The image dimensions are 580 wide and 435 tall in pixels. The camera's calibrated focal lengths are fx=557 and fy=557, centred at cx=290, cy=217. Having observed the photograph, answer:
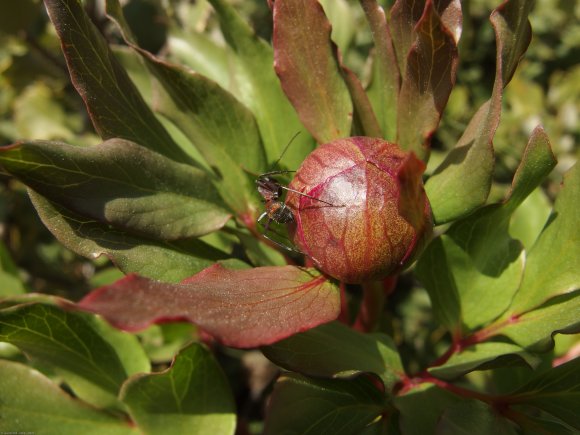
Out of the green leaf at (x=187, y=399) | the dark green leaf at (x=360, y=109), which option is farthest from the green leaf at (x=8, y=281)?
the dark green leaf at (x=360, y=109)

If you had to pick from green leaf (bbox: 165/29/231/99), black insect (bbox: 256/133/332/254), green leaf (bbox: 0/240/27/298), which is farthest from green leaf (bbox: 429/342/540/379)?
green leaf (bbox: 0/240/27/298)

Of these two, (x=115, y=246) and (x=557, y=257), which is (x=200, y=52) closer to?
(x=115, y=246)

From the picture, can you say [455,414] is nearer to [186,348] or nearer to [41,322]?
[186,348]

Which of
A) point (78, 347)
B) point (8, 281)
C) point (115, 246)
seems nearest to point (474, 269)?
point (115, 246)

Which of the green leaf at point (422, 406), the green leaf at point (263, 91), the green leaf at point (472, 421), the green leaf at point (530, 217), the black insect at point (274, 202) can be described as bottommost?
the green leaf at point (422, 406)

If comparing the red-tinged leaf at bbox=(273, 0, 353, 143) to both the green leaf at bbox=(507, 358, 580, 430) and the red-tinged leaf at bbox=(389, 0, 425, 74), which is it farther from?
the green leaf at bbox=(507, 358, 580, 430)

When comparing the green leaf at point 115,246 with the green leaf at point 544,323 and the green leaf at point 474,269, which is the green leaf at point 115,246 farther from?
the green leaf at point 544,323
